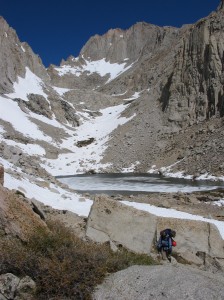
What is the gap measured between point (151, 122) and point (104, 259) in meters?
63.0

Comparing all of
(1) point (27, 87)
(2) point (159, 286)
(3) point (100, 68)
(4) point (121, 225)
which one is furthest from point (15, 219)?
(3) point (100, 68)

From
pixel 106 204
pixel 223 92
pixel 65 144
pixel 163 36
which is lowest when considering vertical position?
pixel 106 204

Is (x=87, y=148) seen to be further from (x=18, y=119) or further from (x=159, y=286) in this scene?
(x=159, y=286)

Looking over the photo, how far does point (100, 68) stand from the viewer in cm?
18550

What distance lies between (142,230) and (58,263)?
4868 mm

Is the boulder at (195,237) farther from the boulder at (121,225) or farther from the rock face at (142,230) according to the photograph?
the boulder at (121,225)

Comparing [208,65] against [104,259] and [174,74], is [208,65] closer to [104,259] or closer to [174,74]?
[174,74]

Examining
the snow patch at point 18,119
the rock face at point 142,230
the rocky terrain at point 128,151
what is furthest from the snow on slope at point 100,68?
the rock face at point 142,230

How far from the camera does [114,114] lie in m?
89.6

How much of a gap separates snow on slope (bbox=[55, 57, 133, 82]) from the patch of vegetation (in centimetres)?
16509

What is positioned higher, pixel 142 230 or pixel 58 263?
pixel 142 230

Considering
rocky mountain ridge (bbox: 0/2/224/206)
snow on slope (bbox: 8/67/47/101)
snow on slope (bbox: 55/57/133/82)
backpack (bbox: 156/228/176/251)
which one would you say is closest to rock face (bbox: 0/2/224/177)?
rocky mountain ridge (bbox: 0/2/224/206)

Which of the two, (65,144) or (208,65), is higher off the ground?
(208,65)

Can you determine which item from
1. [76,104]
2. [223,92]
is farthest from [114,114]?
[223,92]
